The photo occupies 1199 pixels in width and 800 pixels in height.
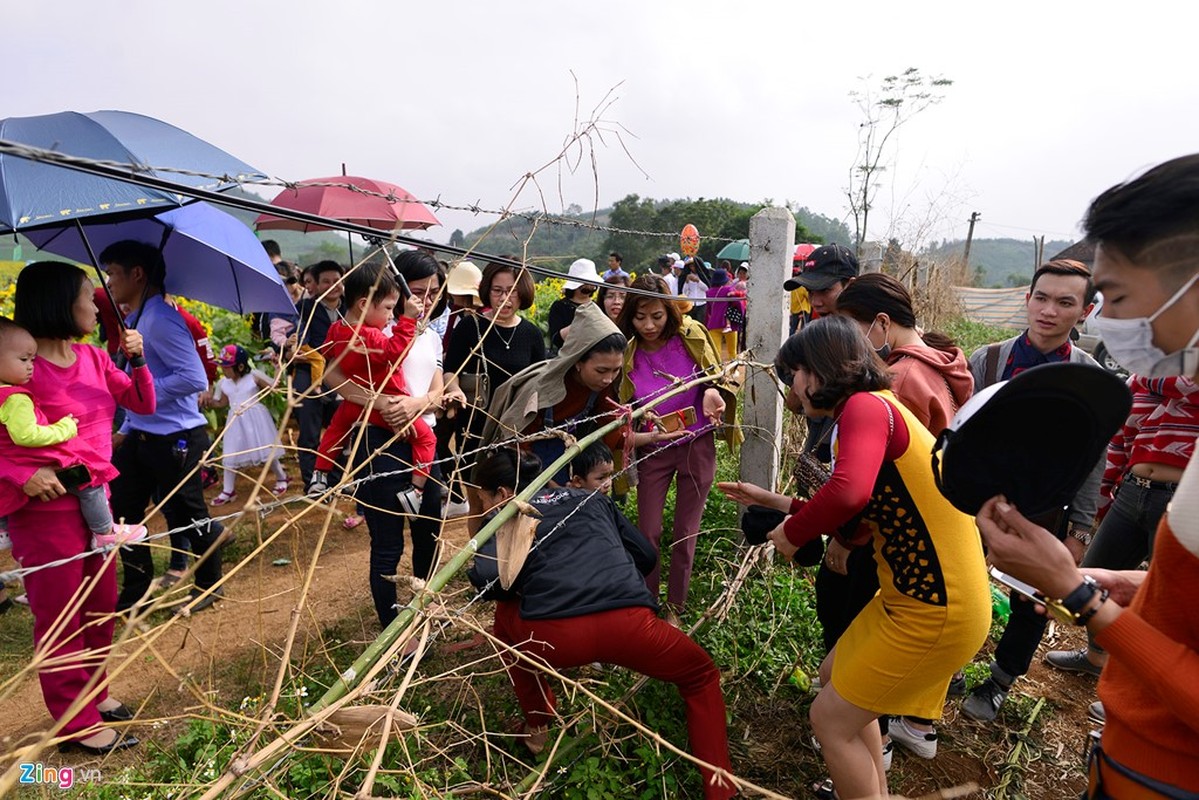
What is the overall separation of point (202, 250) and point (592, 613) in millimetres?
3215

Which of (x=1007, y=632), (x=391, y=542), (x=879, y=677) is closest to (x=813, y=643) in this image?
(x=1007, y=632)

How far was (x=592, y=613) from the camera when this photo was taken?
2.29 meters

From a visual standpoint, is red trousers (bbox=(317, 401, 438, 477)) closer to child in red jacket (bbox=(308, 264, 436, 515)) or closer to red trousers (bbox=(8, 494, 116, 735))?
child in red jacket (bbox=(308, 264, 436, 515))

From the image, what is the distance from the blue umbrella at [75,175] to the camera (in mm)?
2400

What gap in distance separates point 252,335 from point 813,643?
621cm

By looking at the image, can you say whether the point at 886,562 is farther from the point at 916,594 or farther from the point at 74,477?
the point at 74,477

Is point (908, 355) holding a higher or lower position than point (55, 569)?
higher

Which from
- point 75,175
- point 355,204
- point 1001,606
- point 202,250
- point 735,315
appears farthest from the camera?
point 735,315

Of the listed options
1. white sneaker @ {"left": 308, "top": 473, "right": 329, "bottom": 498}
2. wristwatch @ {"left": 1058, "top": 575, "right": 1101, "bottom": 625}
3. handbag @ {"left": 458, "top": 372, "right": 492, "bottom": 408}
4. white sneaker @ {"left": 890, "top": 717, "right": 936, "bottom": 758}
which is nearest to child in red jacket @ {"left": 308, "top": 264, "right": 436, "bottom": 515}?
white sneaker @ {"left": 308, "top": 473, "right": 329, "bottom": 498}

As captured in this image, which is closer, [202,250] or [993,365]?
[993,365]

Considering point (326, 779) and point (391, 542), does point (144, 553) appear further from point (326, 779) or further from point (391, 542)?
point (326, 779)

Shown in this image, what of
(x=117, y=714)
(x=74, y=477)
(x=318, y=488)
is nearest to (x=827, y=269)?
(x=318, y=488)

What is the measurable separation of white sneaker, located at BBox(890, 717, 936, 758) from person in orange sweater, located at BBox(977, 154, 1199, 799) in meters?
1.71

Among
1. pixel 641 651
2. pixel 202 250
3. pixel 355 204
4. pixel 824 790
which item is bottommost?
pixel 824 790
